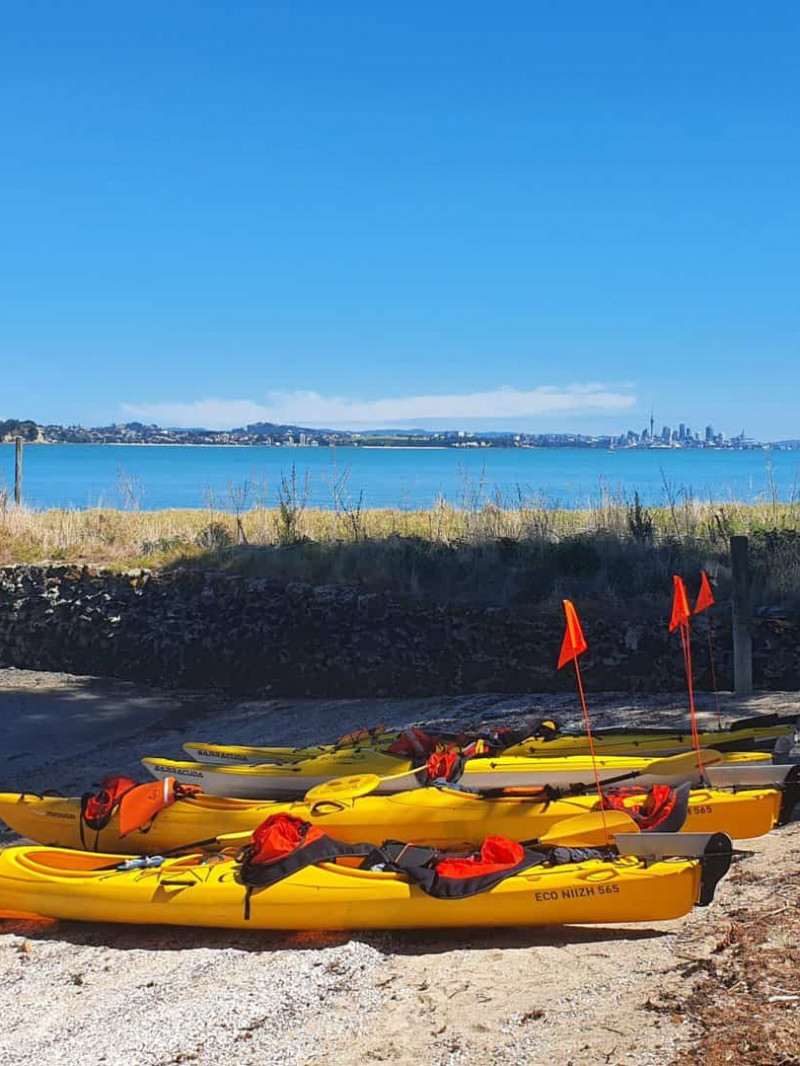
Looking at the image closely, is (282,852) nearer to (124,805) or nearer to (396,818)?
(396,818)

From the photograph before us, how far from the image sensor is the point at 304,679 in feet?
46.7

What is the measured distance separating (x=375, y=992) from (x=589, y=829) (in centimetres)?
194

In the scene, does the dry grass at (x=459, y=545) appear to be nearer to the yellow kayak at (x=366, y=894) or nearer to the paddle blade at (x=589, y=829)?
the paddle blade at (x=589, y=829)

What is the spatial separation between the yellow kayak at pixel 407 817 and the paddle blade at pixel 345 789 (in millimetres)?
53

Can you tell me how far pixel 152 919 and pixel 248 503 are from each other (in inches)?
596

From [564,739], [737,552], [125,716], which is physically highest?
[737,552]

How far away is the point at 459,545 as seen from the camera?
52.9 feet

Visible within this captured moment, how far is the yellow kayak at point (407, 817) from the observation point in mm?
6781

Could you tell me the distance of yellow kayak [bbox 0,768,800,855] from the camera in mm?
6781

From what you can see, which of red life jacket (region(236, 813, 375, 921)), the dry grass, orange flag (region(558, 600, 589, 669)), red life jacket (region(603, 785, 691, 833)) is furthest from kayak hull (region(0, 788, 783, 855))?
the dry grass

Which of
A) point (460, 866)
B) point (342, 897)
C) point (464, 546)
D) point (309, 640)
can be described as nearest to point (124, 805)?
point (342, 897)

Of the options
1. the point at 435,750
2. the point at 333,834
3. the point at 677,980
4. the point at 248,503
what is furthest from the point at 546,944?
the point at 248,503

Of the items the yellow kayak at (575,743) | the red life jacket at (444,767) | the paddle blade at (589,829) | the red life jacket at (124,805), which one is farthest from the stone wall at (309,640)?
the red life jacket at (124,805)

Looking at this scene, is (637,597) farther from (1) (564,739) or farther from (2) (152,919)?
(2) (152,919)
